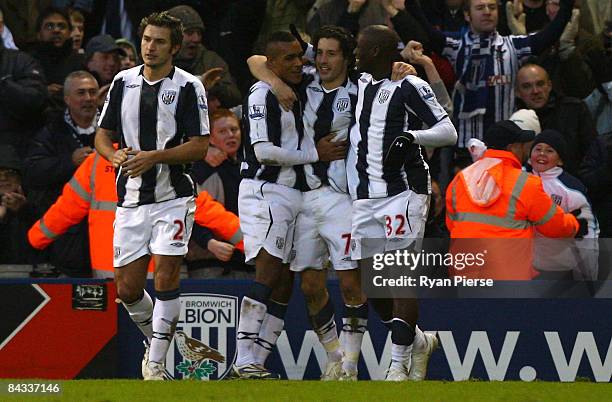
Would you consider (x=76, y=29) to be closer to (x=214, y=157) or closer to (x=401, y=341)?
(x=214, y=157)

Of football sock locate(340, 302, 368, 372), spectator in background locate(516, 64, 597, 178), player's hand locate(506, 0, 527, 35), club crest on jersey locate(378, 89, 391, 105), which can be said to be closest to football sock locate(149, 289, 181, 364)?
football sock locate(340, 302, 368, 372)

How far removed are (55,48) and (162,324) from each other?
14.8ft

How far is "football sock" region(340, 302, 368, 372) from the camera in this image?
32.8 ft

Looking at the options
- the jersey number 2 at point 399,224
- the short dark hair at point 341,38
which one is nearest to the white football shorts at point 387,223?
the jersey number 2 at point 399,224

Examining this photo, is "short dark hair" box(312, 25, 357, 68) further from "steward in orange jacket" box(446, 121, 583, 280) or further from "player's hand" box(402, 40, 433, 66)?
"steward in orange jacket" box(446, 121, 583, 280)

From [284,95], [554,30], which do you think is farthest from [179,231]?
[554,30]

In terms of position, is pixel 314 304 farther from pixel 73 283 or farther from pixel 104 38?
pixel 104 38

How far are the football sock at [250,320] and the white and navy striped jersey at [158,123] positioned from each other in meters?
0.80

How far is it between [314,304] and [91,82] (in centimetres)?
320

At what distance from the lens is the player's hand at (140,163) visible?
944 cm

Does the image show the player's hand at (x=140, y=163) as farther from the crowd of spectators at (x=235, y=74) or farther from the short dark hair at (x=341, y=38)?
the crowd of spectators at (x=235, y=74)

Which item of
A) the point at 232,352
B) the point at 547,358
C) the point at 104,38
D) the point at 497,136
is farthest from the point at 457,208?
the point at 104,38

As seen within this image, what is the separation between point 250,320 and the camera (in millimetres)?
9727

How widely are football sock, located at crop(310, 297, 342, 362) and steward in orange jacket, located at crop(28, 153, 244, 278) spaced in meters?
1.28
